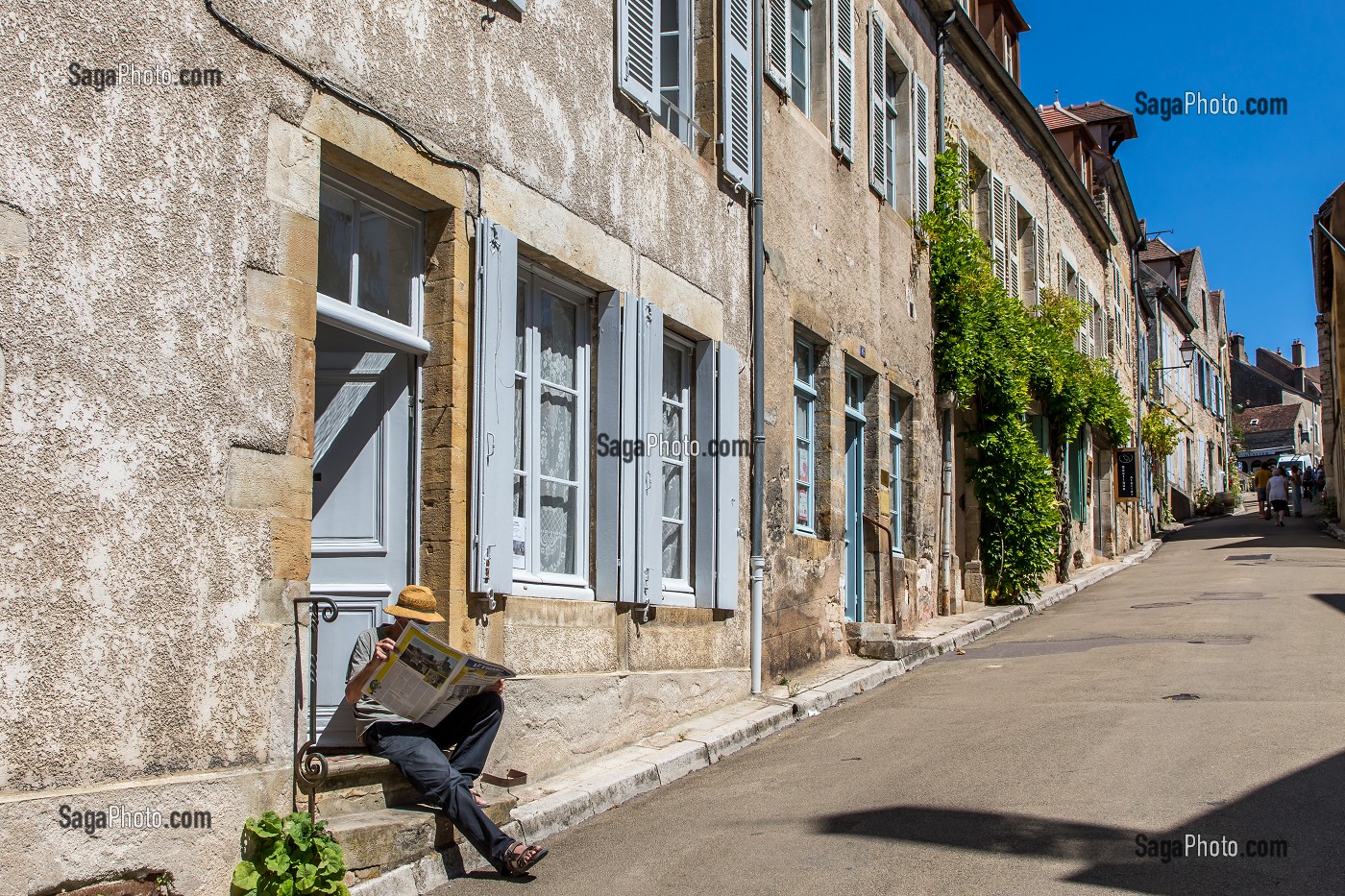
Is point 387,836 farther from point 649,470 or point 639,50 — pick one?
point 639,50

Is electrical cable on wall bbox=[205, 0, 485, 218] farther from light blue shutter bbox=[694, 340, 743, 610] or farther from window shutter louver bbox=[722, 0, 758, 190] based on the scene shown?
window shutter louver bbox=[722, 0, 758, 190]

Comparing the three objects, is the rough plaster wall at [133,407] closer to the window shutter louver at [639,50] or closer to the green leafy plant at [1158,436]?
the window shutter louver at [639,50]

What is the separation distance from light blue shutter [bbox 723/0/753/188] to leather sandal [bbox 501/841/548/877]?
514cm

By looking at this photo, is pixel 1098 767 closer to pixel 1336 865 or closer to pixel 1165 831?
pixel 1165 831

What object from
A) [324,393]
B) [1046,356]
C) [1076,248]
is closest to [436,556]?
[324,393]

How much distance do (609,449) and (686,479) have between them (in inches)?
54.7

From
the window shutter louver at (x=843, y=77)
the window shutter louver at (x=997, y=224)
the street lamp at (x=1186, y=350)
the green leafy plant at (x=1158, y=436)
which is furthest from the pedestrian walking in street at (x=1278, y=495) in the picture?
the window shutter louver at (x=843, y=77)

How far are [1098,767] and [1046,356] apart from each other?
37.9 ft

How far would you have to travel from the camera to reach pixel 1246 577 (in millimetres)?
16344

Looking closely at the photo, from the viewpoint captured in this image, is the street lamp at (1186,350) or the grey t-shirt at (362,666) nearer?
the grey t-shirt at (362,666)

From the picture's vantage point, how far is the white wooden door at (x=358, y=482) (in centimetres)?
576

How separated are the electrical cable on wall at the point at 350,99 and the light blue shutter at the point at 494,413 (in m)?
0.23

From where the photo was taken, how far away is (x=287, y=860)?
436 centimetres

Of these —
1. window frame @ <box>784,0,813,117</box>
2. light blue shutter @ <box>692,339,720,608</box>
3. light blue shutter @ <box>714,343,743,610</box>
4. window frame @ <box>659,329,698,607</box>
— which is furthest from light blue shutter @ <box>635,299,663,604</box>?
window frame @ <box>784,0,813,117</box>
